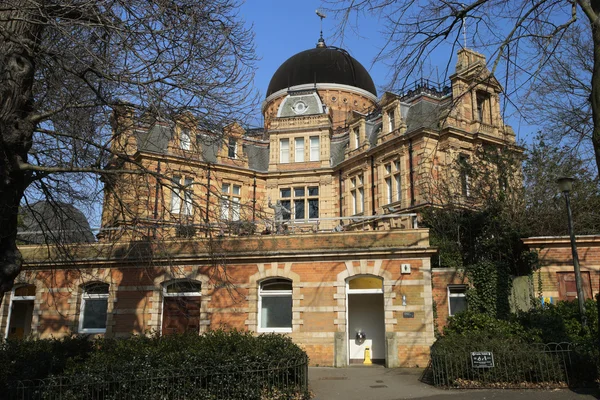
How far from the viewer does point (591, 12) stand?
8.77 meters

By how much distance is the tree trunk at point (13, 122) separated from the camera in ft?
26.1

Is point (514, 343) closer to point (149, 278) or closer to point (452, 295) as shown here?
point (452, 295)

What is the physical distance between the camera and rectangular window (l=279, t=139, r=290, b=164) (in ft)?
115

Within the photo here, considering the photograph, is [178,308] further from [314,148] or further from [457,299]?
[314,148]

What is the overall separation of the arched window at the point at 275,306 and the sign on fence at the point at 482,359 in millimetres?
7666

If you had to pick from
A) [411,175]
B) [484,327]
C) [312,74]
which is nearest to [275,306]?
[484,327]

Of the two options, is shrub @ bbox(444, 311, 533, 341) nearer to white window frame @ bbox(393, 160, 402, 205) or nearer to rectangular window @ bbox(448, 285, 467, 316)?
rectangular window @ bbox(448, 285, 467, 316)

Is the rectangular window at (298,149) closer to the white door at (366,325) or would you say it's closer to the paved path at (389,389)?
the white door at (366,325)

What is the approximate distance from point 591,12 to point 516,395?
8147mm

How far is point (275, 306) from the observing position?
1852 centimetres

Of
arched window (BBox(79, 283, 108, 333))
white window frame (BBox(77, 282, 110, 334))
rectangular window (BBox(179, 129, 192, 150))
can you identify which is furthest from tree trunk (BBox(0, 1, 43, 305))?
arched window (BBox(79, 283, 108, 333))

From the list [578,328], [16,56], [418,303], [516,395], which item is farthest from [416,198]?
[16,56]

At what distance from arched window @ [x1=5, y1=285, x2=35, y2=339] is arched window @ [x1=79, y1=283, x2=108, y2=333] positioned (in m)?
2.50

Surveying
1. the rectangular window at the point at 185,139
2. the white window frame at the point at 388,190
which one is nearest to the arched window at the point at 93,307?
the rectangular window at the point at 185,139
